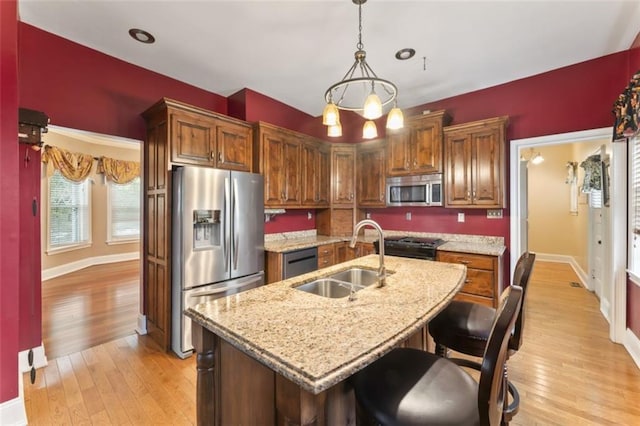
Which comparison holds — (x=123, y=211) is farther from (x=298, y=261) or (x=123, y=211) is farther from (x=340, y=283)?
(x=340, y=283)

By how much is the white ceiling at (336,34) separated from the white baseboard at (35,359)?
2792mm

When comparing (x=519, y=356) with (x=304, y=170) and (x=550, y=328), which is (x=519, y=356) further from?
(x=304, y=170)

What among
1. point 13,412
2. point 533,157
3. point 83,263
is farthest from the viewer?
point 83,263

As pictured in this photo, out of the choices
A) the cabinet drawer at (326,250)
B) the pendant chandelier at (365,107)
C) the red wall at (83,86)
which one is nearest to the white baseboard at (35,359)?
the red wall at (83,86)

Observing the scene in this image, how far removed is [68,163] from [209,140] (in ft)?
14.6

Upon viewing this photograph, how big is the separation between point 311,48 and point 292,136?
4.13ft

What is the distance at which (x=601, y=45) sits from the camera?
8.66 feet

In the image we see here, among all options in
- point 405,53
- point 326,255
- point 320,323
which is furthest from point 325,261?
point 320,323

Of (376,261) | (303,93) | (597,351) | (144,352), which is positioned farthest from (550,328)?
(144,352)

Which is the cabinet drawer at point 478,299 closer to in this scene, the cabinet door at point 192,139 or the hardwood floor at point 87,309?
the cabinet door at point 192,139

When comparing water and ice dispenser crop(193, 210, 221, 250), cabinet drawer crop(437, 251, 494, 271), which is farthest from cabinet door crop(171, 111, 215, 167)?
cabinet drawer crop(437, 251, 494, 271)

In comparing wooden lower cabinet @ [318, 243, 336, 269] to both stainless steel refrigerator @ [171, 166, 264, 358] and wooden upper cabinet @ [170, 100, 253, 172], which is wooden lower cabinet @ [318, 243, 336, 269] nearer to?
stainless steel refrigerator @ [171, 166, 264, 358]

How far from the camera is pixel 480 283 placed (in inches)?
121

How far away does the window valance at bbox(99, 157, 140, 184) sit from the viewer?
20.4 feet
